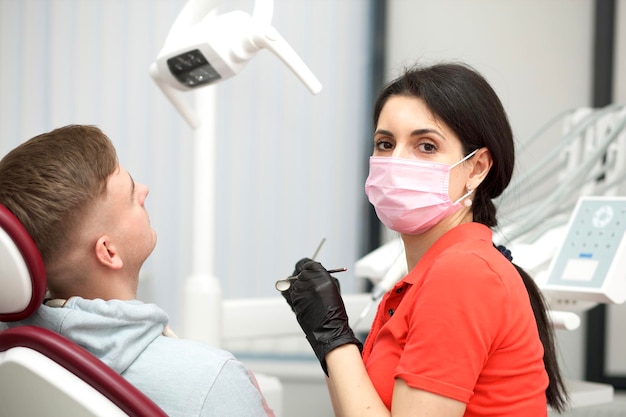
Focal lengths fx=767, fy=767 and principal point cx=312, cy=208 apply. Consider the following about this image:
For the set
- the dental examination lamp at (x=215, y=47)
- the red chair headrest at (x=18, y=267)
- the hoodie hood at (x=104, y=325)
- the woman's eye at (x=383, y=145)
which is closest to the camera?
the red chair headrest at (x=18, y=267)

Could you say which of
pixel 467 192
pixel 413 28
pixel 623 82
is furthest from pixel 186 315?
pixel 623 82

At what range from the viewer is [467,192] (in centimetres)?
139

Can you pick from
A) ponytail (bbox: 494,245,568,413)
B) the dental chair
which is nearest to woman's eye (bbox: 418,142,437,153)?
ponytail (bbox: 494,245,568,413)

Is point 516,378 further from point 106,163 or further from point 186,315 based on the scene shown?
point 186,315

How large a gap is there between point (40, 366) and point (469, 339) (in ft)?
1.98

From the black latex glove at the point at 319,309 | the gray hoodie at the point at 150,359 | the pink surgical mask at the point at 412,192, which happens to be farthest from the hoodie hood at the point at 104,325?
the pink surgical mask at the point at 412,192

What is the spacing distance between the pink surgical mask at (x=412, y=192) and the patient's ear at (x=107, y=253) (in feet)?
1.61

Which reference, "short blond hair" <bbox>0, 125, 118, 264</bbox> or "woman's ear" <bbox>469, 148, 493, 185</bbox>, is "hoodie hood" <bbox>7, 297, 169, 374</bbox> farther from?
"woman's ear" <bbox>469, 148, 493, 185</bbox>

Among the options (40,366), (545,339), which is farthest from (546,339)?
(40,366)

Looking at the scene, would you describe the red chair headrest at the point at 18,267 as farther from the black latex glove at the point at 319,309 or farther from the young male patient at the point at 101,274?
the black latex glove at the point at 319,309

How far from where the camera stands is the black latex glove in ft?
4.31

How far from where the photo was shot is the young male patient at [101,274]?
3.63 feet

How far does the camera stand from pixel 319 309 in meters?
1.35

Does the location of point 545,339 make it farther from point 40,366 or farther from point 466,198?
point 40,366
